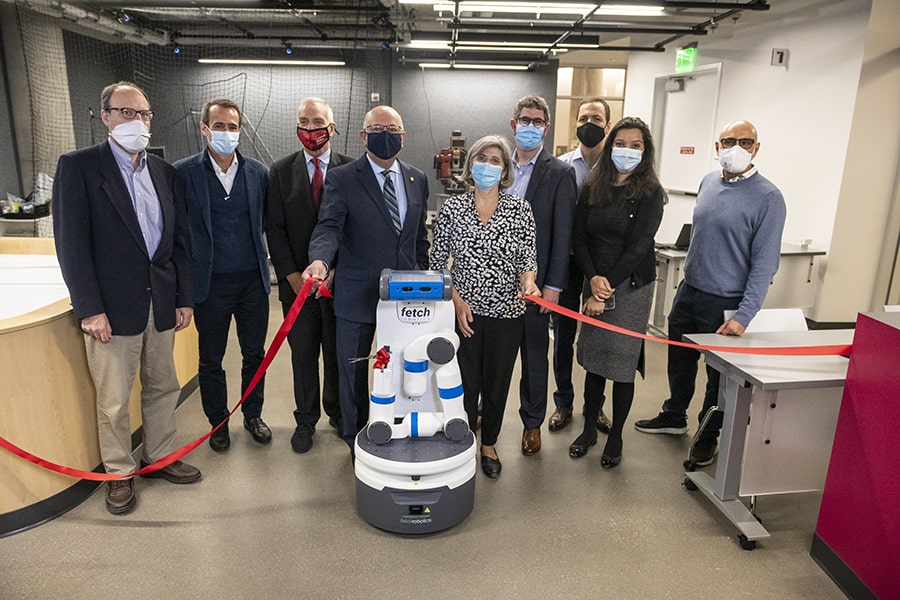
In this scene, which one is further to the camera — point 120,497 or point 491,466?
point 491,466

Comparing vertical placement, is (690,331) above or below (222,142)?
below

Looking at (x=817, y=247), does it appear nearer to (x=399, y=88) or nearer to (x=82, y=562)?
(x=82, y=562)

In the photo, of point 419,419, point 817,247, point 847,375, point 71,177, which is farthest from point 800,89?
point 71,177

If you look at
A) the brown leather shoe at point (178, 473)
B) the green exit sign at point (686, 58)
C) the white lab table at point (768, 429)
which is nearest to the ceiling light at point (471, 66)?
the green exit sign at point (686, 58)

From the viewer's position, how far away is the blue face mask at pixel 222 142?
105 inches

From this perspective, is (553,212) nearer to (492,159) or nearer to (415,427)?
(492,159)

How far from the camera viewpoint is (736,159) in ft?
9.18

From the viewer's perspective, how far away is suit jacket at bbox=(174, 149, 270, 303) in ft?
8.80

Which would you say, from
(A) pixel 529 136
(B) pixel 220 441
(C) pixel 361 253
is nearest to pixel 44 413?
(B) pixel 220 441

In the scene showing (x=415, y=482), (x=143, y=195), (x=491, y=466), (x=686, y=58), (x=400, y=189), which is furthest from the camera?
(x=686, y=58)

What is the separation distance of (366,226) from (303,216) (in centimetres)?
46

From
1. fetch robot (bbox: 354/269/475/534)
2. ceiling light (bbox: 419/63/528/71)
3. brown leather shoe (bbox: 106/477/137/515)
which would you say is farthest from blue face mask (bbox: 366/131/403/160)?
ceiling light (bbox: 419/63/528/71)

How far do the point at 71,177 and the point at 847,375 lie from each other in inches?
115

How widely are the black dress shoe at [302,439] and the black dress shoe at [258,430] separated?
140 mm
